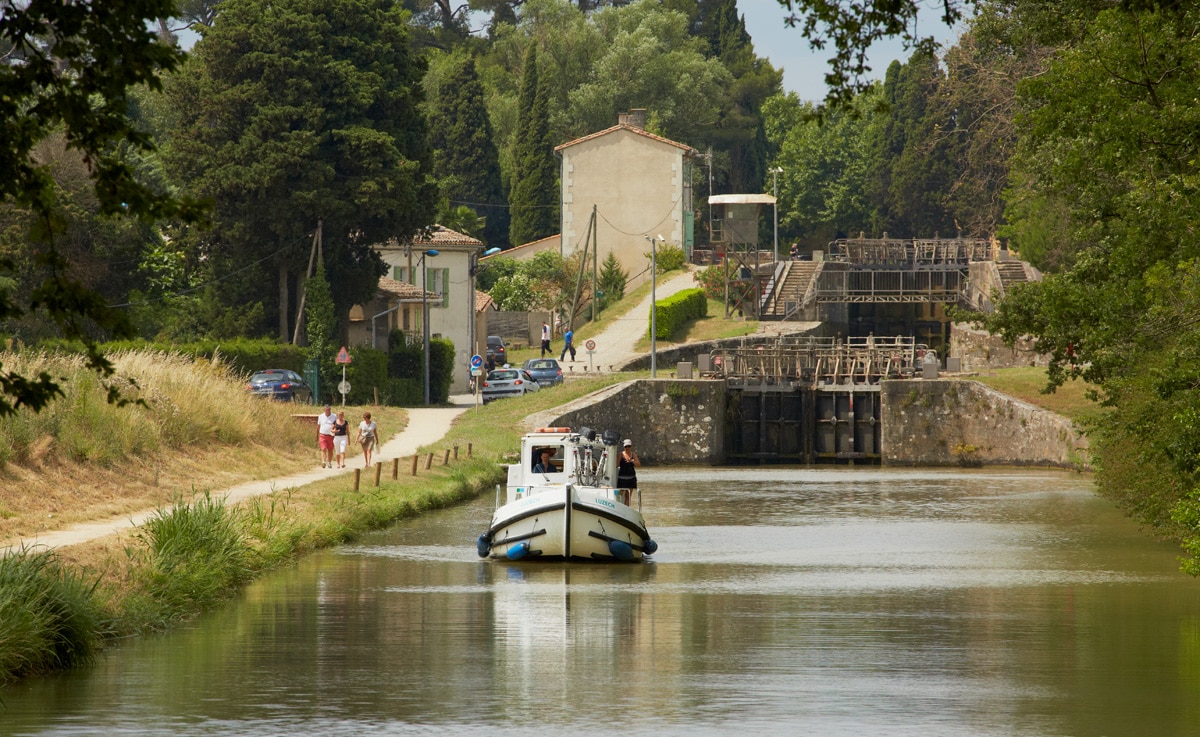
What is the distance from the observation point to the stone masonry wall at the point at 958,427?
194 feet

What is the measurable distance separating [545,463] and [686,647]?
34.9 ft

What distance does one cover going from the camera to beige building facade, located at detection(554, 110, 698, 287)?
92.5 m

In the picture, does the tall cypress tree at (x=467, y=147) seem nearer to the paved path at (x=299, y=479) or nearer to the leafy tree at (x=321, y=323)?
the paved path at (x=299, y=479)

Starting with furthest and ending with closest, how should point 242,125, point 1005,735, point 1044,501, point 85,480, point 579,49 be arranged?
point 579,49
point 242,125
point 1044,501
point 85,480
point 1005,735

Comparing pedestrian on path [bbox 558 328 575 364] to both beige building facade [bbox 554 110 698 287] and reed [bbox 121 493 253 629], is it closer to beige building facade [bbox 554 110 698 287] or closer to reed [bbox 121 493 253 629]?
beige building facade [bbox 554 110 698 287]

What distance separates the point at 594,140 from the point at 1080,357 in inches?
2503

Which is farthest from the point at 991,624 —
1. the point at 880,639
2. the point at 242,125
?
the point at 242,125

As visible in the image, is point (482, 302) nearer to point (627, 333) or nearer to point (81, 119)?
point (627, 333)

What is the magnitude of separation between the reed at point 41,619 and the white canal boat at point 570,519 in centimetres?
1083

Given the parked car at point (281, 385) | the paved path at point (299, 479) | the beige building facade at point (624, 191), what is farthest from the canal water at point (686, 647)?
the beige building facade at point (624, 191)

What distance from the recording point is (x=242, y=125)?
61.3 m

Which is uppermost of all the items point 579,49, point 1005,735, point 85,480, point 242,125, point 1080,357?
point 579,49

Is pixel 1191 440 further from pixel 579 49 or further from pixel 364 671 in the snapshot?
pixel 579 49

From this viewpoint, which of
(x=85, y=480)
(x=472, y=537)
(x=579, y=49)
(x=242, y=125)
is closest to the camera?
(x=85, y=480)
